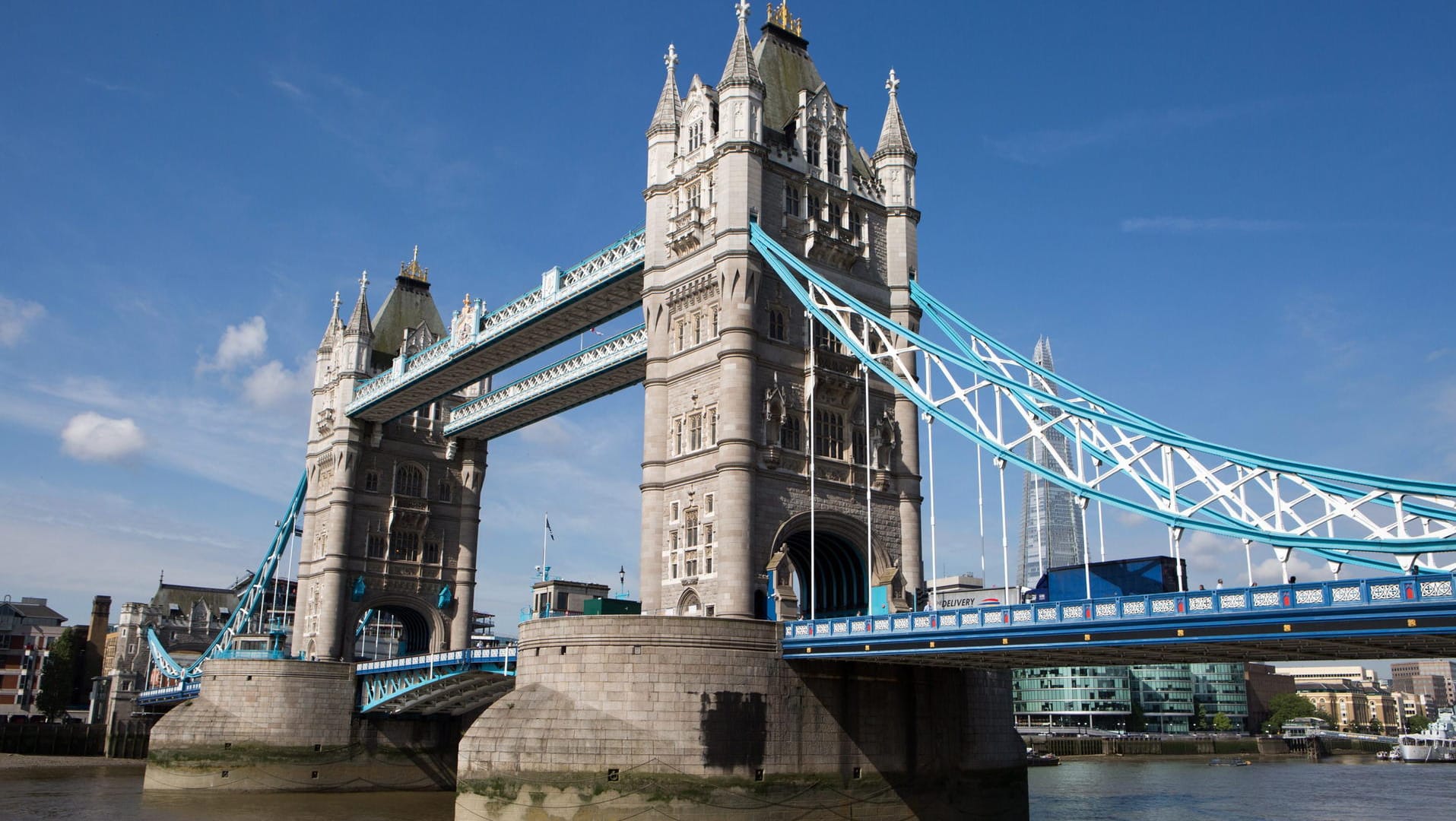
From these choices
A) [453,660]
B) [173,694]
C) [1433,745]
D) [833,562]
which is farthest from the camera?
[1433,745]

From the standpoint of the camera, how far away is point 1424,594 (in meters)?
24.7

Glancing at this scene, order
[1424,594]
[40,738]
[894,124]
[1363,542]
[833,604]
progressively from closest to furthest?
[1424,594]
[1363,542]
[833,604]
[894,124]
[40,738]

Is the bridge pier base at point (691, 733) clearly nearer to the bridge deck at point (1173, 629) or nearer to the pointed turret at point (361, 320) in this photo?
the bridge deck at point (1173, 629)

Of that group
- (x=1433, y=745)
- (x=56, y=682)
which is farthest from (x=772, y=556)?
(x=1433, y=745)

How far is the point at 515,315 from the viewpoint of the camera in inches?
2276

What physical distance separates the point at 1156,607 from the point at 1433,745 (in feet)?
338

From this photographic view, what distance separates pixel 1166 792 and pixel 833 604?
30879 mm

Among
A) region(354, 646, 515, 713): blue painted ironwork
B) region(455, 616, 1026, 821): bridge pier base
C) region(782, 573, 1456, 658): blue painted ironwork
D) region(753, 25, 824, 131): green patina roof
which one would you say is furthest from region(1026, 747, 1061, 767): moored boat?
region(782, 573, 1456, 658): blue painted ironwork

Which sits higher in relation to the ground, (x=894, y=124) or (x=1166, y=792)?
(x=894, y=124)

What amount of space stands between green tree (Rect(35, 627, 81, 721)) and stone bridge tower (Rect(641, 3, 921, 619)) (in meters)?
79.1

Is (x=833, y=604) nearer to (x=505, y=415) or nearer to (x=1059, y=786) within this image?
(x=505, y=415)

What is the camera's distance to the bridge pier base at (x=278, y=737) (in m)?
57.7

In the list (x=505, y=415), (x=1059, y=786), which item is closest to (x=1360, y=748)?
(x=1059, y=786)

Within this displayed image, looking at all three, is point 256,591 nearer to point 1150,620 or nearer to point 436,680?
point 436,680
